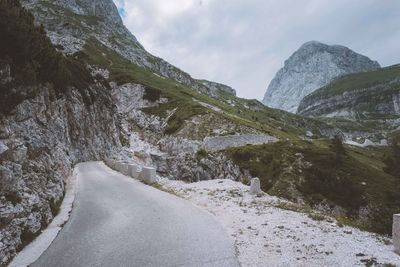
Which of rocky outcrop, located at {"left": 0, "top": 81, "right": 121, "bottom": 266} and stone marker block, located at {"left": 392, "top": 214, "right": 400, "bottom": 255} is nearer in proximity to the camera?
stone marker block, located at {"left": 392, "top": 214, "right": 400, "bottom": 255}

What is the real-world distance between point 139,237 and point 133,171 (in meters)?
22.5

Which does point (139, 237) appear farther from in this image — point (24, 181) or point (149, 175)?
point (149, 175)

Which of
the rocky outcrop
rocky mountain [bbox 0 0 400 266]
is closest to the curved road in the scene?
the rocky outcrop

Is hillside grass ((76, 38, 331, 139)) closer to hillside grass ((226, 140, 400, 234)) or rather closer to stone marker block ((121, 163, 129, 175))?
hillside grass ((226, 140, 400, 234))

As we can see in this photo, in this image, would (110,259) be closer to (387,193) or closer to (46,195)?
(46,195)

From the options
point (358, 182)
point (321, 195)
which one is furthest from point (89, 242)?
point (358, 182)

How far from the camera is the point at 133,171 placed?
114 feet

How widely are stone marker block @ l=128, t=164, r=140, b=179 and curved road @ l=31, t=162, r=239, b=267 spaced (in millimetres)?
13909

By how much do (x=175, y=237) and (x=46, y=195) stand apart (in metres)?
8.29

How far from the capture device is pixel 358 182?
55.8 meters

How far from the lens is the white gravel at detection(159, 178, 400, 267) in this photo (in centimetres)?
1042

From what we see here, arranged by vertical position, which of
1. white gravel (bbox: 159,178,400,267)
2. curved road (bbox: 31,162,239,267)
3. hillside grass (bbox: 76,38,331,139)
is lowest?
curved road (bbox: 31,162,239,267)

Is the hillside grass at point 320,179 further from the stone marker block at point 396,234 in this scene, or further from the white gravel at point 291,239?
the stone marker block at point 396,234

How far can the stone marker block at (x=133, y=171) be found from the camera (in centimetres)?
3412
